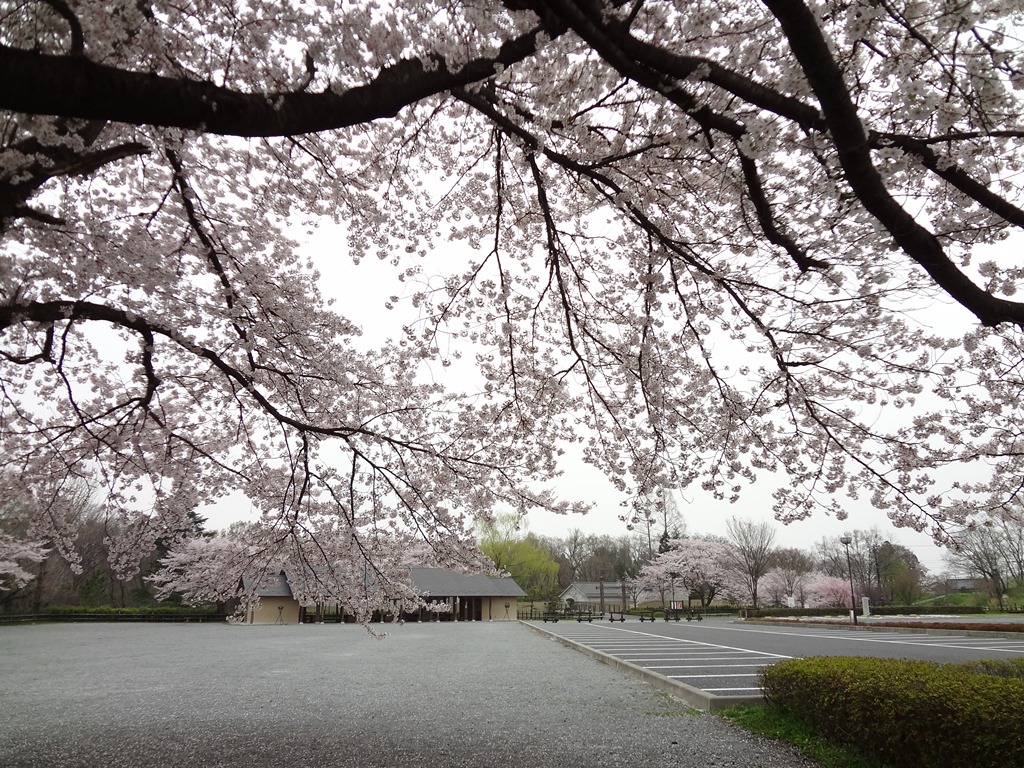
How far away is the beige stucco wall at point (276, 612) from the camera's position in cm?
3294

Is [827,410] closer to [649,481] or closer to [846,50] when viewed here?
[649,481]

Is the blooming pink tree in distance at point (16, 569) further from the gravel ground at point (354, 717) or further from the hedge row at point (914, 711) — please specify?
the hedge row at point (914, 711)

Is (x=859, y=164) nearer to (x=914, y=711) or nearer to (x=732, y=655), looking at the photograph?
(x=914, y=711)

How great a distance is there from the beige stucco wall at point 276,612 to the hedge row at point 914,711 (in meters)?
33.0

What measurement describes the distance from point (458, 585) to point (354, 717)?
33397 mm

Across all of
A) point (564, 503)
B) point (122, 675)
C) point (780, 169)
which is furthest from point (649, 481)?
point (122, 675)

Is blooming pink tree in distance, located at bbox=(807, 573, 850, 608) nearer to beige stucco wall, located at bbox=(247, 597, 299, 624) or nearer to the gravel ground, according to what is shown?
beige stucco wall, located at bbox=(247, 597, 299, 624)

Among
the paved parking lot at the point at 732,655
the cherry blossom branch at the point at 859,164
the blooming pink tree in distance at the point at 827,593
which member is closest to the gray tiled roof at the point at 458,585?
the paved parking lot at the point at 732,655

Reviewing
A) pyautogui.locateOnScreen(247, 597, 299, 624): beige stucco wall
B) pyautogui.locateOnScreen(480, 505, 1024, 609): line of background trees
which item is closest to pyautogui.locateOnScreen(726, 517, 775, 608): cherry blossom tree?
pyautogui.locateOnScreen(480, 505, 1024, 609): line of background trees

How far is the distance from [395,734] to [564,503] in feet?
10.8

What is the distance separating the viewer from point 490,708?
771 centimetres

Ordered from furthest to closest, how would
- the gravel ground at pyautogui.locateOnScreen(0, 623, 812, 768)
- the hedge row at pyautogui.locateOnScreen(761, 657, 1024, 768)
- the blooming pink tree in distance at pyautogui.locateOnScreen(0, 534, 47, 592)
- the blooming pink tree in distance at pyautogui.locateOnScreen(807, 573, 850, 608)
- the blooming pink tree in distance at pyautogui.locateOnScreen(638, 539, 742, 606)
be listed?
1. the blooming pink tree in distance at pyautogui.locateOnScreen(807, 573, 850, 608)
2. the blooming pink tree in distance at pyautogui.locateOnScreen(638, 539, 742, 606)
3. the blooming pink tree in distance at pyautogui.locateOnScreen(0, 534, 47, 592)
4. the gravel ground at pyautogui.locateOnScreen(0, 623, 812, 768)
5. the hedge row at pyautogui.locateOnScreen(761, 657, 1024, 768)

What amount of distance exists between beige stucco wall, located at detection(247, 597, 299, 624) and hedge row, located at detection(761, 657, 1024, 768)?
32984mm

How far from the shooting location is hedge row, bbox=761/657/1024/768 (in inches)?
159
